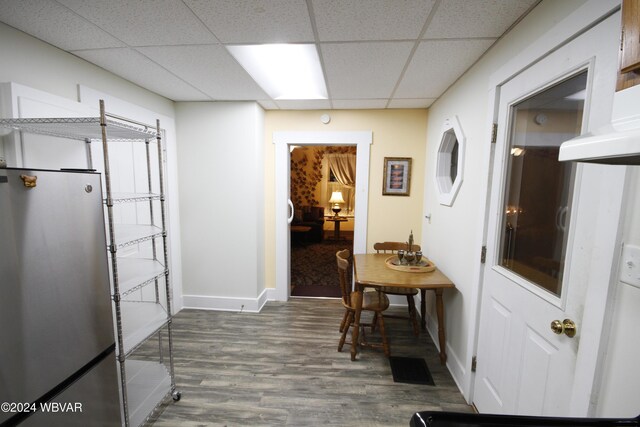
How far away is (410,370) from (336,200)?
548 cm

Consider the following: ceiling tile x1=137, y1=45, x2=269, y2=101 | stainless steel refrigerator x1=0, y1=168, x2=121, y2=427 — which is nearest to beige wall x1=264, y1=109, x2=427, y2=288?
ceiling tile x1=137, y1=45, x2=269, y2=101

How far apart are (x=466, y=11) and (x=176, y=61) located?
193 cm

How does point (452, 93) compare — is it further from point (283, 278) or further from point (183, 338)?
point (183, 338)

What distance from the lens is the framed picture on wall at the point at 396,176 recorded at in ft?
10.0

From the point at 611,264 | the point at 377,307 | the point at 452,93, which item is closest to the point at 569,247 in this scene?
the point at 611,264

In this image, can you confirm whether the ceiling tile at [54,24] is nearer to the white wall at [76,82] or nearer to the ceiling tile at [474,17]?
the white wall at [76,82]

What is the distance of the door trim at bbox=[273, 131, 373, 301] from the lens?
3.05 m

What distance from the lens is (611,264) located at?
810 mm

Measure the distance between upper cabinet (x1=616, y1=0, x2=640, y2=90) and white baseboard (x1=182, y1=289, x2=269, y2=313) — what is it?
3.14 m

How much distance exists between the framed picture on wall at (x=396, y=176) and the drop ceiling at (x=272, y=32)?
3.25 feet

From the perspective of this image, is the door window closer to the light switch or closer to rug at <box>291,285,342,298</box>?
the light switch

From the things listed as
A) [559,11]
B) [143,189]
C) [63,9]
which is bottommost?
[143,189]

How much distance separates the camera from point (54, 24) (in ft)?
4.64

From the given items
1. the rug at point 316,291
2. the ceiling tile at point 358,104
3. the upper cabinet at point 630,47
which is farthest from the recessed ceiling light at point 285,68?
the rug at point 316,291
